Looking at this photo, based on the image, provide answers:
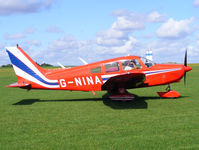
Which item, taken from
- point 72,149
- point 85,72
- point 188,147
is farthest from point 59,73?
point 188,147

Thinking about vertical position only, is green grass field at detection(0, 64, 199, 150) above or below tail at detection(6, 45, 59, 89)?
below

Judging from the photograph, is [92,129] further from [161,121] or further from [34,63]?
[34,63]

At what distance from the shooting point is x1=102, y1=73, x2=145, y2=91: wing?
7.72 metres

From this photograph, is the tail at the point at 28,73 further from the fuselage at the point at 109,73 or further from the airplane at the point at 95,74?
the fuselage at the point at 109,73

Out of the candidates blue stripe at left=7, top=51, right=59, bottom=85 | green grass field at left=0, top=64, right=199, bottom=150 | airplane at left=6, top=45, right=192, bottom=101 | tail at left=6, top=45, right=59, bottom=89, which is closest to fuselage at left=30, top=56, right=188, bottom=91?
airplane at left=6, top=45, right=192, bottom=101

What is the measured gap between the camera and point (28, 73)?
31.1ft

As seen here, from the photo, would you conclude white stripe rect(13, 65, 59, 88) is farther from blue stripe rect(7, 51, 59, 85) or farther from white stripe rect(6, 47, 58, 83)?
white stripe rect(6, 47, 58, 83)

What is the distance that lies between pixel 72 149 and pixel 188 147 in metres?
2.32

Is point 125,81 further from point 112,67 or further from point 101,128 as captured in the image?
point 101,128

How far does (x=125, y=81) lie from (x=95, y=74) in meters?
1.55

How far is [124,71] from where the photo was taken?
9094 millimetres

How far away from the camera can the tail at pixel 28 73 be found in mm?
9352

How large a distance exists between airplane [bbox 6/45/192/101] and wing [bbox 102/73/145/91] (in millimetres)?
45

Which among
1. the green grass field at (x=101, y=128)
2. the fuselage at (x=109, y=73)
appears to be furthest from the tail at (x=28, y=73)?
the green grass field at (x=101, y=128)
